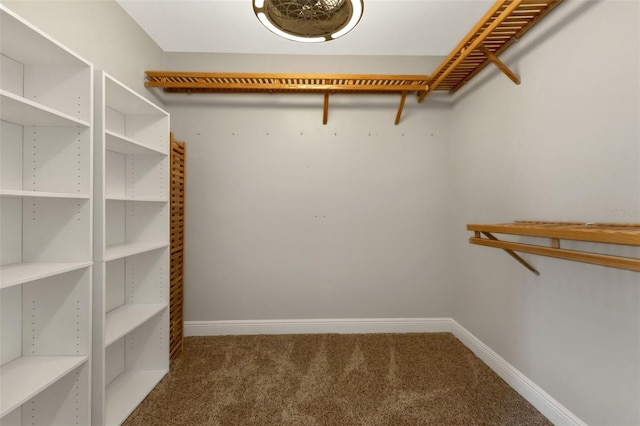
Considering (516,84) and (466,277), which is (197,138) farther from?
(466,277)

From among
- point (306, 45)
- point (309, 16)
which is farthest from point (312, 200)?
point (309, 16)

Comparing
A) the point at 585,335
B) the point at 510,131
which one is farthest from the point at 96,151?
the point at 585,335

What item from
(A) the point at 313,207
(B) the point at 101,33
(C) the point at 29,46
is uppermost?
(B) the point at 101,33

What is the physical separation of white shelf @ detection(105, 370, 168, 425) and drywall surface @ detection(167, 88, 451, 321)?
24.6 inches

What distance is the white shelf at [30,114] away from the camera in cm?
100

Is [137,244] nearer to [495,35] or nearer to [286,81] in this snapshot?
[286,81]

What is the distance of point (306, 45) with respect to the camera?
2410 mm

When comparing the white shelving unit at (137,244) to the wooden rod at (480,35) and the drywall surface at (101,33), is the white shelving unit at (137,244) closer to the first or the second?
the drywall surface at (101,33)

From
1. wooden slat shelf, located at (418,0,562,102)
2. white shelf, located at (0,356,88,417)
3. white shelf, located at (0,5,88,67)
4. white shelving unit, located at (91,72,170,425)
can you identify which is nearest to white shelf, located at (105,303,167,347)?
white shelving unit, located at (91,72,170,425)

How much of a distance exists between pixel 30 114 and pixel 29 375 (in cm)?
111

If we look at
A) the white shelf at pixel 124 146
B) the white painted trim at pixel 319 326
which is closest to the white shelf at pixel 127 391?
the white painted trim at pixel 319 326

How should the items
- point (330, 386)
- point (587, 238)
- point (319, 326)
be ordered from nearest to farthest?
point (587, 238)
point (330, 386)
point (319, 326)

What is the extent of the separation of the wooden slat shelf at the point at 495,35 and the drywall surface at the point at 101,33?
2328mm

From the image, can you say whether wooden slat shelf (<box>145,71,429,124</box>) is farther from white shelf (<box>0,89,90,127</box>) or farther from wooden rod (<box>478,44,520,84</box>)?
white shelf (<box>0,89,90,127</box>)
